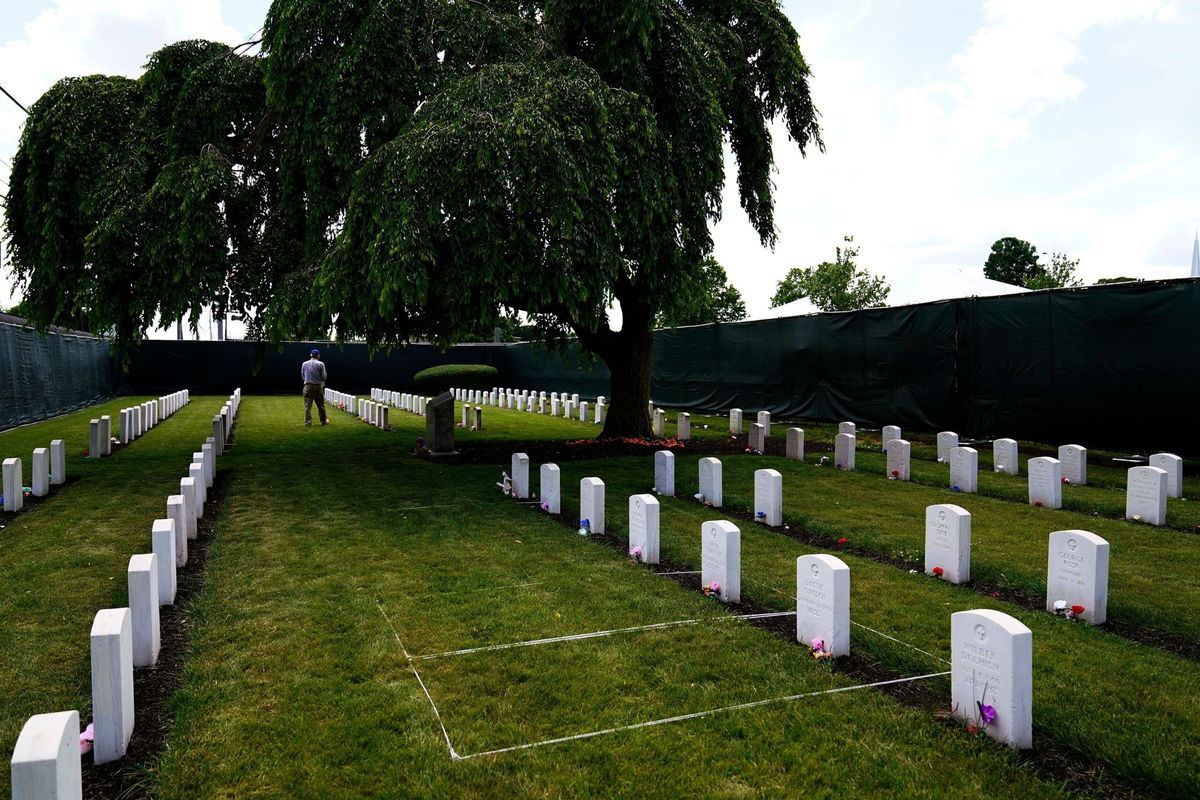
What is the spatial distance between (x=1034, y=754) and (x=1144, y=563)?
3.97 metres

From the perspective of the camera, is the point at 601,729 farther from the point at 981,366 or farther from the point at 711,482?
the point at 981,366

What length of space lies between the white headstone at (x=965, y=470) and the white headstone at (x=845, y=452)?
180 cm

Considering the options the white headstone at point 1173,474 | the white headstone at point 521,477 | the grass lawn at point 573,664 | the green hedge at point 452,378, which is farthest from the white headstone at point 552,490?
the green hedge at point 452,378

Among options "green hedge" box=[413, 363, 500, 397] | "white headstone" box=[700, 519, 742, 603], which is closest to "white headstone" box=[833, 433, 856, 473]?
"white headstone" box=[700, 519, 742, 603]

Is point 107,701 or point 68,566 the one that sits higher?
point 107,701

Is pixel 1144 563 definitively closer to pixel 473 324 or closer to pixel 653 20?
pixel 473 324

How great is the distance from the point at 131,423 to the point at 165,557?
505 inches

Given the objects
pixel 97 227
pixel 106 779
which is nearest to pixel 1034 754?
pixel 106 779

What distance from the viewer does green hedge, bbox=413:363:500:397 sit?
116ft

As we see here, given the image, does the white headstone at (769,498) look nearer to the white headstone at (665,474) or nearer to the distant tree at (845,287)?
the white headstone at (665,474)

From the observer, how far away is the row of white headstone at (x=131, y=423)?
1305 centimetres

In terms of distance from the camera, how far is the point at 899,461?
1102cm

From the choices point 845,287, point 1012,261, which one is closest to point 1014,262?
point 1012,261

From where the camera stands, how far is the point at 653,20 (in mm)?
10805
